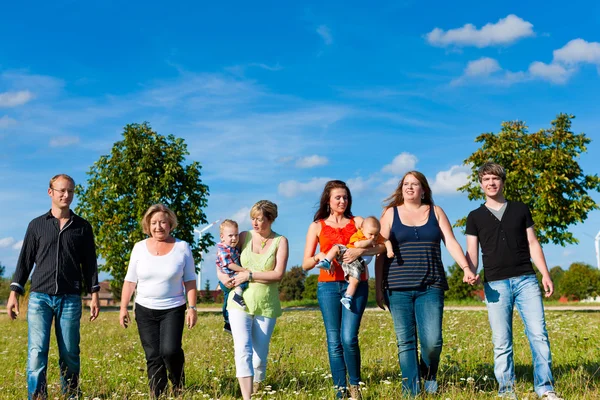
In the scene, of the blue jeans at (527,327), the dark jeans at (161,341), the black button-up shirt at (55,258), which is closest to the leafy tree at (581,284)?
the blue jeans at (527,327)

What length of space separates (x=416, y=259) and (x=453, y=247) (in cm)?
45

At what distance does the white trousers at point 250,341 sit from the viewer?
6.07m

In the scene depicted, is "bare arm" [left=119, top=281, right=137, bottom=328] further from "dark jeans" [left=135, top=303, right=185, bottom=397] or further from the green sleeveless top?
the green sleeveless top

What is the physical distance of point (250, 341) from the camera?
20.4 feet

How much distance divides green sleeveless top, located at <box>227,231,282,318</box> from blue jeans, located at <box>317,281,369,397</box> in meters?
0.51

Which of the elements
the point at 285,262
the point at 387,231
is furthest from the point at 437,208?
the point at 285,262

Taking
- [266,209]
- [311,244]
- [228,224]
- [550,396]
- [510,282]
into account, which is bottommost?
[550,396]

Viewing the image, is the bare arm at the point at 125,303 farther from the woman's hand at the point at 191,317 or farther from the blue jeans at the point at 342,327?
the blue jeans at the point at 342,327

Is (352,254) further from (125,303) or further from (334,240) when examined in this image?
(125,303)

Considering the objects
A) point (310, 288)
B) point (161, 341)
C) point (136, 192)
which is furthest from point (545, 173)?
point (310, 288)

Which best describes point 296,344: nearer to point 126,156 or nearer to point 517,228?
point 517,228

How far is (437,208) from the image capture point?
642 cm

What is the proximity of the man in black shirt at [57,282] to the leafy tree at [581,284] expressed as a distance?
50.7 m

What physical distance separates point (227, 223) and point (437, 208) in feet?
7.47
